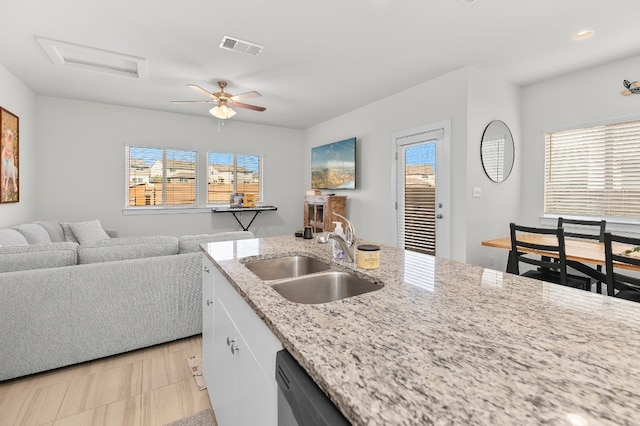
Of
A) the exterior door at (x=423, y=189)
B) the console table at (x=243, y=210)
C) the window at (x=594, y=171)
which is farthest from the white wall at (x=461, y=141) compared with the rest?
the console table at (x=243, y=210)

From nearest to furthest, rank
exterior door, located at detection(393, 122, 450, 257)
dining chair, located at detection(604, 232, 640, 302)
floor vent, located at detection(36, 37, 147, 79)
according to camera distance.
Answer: dining chair, located at detection(604, 232, 640, 302) → floor vent, located at detection(36, 37, 147, 79) → exterior door, located at detection(393, 122, 450, 257)

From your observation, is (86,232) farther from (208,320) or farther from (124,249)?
(208,320)

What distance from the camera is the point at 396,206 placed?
431 cm

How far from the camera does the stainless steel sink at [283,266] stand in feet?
5.53

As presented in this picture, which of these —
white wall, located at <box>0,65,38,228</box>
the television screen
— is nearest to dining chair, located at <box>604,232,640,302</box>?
the television screen

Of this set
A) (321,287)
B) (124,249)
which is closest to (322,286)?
(321,287)

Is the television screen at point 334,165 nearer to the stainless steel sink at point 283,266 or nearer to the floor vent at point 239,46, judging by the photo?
the floor vent at point 239,46

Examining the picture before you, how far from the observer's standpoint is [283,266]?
177 cm

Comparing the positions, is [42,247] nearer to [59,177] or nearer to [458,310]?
[458,310]

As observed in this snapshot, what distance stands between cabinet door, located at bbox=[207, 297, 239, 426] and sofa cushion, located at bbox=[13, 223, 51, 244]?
119 inches

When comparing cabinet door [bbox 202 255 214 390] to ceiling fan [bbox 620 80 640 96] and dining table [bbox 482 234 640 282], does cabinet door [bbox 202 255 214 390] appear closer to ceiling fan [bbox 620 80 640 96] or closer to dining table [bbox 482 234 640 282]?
dining table [bbox 482 234 640 282]

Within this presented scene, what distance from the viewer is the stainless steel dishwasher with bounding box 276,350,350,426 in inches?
21.8

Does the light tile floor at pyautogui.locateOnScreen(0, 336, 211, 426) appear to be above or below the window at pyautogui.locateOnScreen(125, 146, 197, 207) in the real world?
below

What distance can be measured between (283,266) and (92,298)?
59.1 inches
